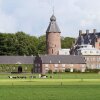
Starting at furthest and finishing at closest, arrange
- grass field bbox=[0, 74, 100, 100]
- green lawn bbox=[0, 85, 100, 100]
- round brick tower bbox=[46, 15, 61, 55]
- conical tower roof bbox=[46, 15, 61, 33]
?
conical tower roof bbox=[46, 15, 61, 33], round brick tower bbox=[46, 15, 61, 55], grass field bbox=[0, 74, 100, 100], green lawn bbox=[0, 85, 100, 100]

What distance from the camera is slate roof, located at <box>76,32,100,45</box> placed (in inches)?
5119

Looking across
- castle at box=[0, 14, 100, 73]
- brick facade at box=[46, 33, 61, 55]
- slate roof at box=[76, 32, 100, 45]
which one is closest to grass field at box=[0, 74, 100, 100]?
castle at box=[0, 14, 100, 73]

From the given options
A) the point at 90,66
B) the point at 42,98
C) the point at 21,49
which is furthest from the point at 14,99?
the point at 21,49

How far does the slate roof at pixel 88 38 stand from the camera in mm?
130012

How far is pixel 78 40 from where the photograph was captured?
13775 cm

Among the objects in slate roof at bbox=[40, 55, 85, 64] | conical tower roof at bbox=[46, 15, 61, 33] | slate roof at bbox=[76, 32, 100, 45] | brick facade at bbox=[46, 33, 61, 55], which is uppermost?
conical tower roof at bbox=[46, 15, 61, 33]

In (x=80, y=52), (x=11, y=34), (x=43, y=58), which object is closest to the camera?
(x=43, y=58)

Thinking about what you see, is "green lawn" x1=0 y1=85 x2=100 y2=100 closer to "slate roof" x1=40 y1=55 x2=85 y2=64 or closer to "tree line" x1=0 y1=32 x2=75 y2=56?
"slate roof" x1=40 y1=55 x2=85 y2=64

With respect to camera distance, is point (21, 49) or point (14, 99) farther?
point (21, 49)

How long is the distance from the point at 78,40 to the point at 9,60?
29009 mm

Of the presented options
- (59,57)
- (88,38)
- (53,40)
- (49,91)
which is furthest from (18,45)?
(49,91)

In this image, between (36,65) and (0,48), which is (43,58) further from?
(0,48)

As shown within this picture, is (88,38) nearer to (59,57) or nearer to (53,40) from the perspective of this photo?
(53,40)

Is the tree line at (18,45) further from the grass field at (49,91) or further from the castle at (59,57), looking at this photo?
the grass field at (49,91)
